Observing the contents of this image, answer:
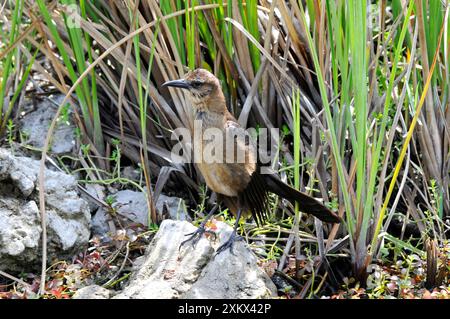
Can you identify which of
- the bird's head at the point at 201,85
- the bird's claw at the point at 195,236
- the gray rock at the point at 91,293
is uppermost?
the bird's head at the point at 201,85

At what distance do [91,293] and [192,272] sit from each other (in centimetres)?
45

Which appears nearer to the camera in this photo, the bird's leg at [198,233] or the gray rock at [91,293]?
the gray rock at [91,293]

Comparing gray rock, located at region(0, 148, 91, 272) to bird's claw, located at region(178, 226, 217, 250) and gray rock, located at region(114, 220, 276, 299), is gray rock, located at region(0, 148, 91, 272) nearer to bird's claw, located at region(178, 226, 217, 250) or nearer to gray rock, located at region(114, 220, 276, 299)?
gray rock, located at region(114, 220, 276, 299)

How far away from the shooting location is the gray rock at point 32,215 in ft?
11.5

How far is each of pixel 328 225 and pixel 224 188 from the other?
0.58 metres

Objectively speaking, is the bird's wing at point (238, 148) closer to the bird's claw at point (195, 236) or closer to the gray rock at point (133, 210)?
the bird's claw at point (195, 236)

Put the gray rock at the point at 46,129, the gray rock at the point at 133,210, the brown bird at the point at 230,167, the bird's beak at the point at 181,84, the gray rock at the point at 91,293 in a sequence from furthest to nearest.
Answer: the gray rock at the point at 46,129 → the gray rock at the point at 133,210 → the bird's beak at the point at 181,84 → the brown bird at the point at 230,167 → the gray rock at the point at 91,293

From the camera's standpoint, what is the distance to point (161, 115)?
430 centimetres

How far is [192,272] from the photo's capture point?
11.1 feet

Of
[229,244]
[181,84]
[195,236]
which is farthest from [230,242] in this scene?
[181,84]

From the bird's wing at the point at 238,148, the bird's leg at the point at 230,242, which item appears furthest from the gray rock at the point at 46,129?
the bird's leg at the point at 230,242

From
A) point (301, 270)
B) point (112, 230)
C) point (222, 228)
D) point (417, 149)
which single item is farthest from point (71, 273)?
point (417, 149)

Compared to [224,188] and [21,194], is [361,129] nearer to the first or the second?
[224,188]

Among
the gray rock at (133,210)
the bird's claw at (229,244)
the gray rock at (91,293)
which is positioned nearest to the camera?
the gray rock at (91,293)
